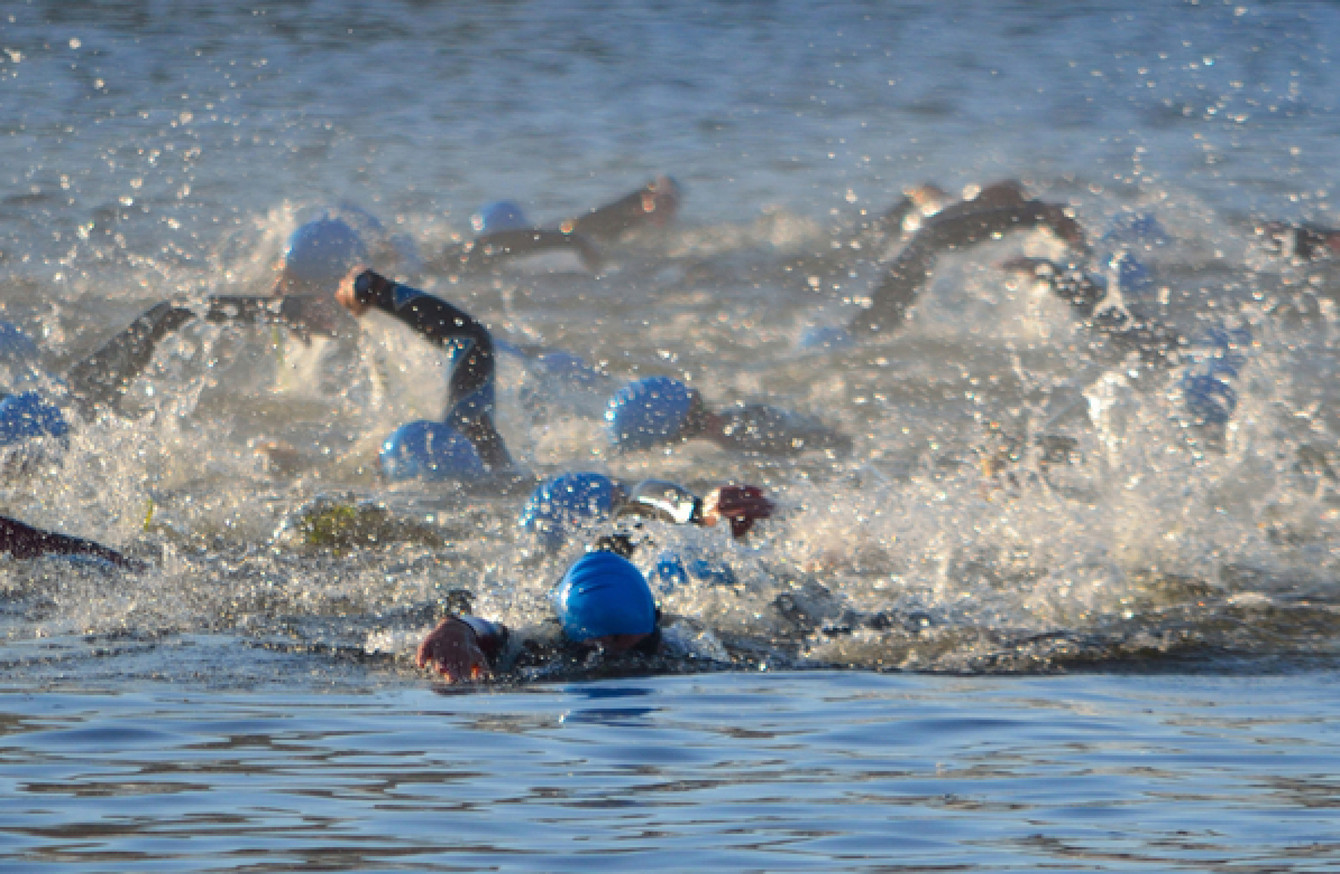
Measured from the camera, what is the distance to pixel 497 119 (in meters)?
28.8

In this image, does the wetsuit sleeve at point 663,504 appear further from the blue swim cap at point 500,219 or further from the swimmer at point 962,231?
the blue swim cap at point 500,219

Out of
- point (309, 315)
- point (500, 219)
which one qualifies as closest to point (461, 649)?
point (309, 315)

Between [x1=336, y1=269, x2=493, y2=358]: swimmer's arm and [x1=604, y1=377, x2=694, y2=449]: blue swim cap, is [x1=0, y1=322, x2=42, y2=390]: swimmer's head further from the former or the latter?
[x1=604, y1=377, x2=694, y2=449]: blue swim cap

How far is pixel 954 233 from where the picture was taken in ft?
42.6

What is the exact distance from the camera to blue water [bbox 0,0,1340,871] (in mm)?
4027

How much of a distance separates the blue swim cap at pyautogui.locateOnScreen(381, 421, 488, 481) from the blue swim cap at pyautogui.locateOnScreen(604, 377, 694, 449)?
133 centimetres

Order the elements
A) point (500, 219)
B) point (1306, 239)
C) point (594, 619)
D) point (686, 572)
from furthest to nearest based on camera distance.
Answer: point (500, 219) → point (1306, 239) → point (686, 572) → point (594, 619)

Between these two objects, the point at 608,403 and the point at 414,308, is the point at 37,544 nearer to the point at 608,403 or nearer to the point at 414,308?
the point at 414,308

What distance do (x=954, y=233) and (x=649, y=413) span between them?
2.96 meters

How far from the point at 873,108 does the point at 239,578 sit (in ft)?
71.8

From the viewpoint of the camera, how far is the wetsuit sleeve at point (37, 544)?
312 inches

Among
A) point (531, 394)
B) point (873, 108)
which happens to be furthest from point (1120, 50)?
point (531, 394)

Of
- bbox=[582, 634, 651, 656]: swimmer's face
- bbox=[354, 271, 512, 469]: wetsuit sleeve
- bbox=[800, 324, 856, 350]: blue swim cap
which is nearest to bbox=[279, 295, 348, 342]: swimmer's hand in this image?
bbox=[354, 271, 512, 469]: wetsuit sleeve

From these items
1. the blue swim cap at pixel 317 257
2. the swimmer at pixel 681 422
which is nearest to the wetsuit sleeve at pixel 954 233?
the swimmer at pixel 681 422
